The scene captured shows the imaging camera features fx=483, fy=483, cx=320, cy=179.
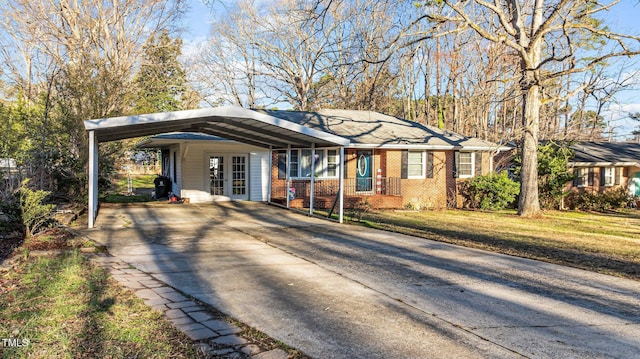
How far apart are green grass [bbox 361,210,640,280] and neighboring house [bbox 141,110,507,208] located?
75.5 inches

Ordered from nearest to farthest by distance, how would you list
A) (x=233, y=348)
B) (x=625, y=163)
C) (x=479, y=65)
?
(x=233, y=348) < (x=625, y=163) < (x=479, y=65)

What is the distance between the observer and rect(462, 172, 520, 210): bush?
20641 millimetres

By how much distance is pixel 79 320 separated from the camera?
4656 millimetres

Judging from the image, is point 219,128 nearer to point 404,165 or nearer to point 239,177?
point 239,177

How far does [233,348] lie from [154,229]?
8688mm

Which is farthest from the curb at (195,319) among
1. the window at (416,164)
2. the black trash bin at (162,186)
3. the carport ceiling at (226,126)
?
the black trash bin at (162,186)

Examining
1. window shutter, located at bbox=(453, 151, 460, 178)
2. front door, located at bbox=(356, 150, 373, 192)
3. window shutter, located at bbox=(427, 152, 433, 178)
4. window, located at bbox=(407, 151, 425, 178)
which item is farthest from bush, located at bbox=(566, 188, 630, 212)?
front door, located at bbox=(356, 150, 373, 192)

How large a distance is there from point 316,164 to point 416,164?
4.42 metres


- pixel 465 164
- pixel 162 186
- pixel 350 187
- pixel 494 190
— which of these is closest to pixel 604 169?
pixel 494 190

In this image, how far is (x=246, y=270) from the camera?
7516 millimetres

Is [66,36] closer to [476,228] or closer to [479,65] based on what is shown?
[476,228]

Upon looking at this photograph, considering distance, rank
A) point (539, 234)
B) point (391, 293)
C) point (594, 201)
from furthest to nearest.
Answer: point (594, 201), point (539, 234), point (391, 293)

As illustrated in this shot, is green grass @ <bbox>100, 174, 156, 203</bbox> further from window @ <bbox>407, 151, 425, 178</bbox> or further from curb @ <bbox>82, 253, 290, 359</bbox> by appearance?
curb @ <bbox>82, 253, 290, 359</bbox>

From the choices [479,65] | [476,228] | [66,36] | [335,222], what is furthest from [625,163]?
[66,36]
